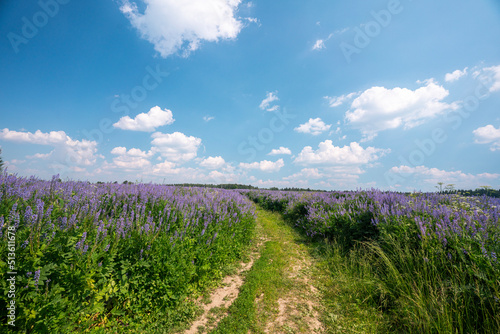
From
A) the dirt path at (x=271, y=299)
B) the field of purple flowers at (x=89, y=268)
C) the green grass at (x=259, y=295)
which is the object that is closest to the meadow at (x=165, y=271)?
the field of purple flowers at (x=89, y=268)

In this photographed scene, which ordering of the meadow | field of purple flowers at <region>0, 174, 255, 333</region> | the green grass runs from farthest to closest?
the green grass, the meadow, field of purple flowers at <region>0, 174, 255, 333</region>

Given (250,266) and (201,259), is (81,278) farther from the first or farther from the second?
(250,266)

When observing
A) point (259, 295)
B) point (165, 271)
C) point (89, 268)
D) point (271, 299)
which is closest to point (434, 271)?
point (271, 299)

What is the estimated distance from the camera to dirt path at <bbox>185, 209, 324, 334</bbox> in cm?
402

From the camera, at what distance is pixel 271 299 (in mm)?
4867

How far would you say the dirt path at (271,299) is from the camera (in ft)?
13.2

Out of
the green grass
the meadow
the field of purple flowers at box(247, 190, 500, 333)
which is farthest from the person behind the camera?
the green grass

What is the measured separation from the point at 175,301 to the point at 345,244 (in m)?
6.24

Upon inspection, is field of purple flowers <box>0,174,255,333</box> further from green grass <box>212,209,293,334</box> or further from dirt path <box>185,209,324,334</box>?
green grass <box>212,209,293,334</box>

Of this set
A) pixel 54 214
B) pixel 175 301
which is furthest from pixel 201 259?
pixel 54 214

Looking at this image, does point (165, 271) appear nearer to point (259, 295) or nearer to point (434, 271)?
point (259, 295)

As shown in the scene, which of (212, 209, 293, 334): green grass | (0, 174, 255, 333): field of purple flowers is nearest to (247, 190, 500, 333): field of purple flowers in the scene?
(212, 209, 293, 334): green grass

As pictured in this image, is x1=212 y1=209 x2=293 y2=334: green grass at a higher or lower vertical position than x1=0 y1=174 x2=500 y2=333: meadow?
lower

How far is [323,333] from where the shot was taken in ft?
12.9
